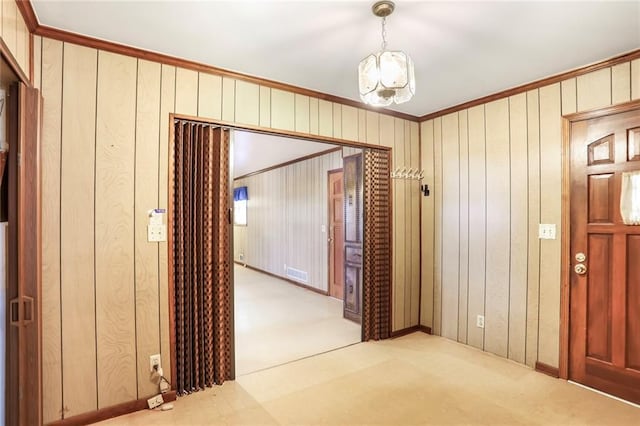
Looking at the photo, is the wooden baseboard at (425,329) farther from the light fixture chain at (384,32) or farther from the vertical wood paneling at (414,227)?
the light fixture chain at (384,32)

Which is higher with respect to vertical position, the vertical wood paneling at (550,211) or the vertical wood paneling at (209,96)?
the vertical wood paneling at (209,96)

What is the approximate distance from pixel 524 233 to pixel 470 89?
133 cm

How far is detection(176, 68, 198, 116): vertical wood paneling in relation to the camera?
2436mm

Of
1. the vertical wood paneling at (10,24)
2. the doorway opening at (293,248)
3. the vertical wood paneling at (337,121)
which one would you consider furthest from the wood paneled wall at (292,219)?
the vertical wood paneling at (10,24)

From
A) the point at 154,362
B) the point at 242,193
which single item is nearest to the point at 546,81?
the point at 154,362

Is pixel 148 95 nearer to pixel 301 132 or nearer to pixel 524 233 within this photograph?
pixel 301 132

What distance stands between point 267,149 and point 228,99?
2.87 meters

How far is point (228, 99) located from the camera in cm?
264

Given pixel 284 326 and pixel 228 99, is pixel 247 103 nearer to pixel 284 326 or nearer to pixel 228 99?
pixel 228 99

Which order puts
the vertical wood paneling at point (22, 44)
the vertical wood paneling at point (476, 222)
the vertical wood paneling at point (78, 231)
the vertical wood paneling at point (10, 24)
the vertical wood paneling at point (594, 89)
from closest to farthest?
1. the vertical wood paneling at point (10, 24)
2. the vertical wood paneling at point (22, 44)
3. the vertical wood paneling at point (78, 231)
4. the vertical wood paneling at point (594, 89)
5. the vertical wood paneling at point (476, 222)

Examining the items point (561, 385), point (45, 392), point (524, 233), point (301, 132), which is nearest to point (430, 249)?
point (524, 233)

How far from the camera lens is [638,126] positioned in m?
2.34

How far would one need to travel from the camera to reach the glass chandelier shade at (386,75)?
1729mm

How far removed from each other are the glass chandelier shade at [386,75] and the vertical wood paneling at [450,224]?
6.13 feet
